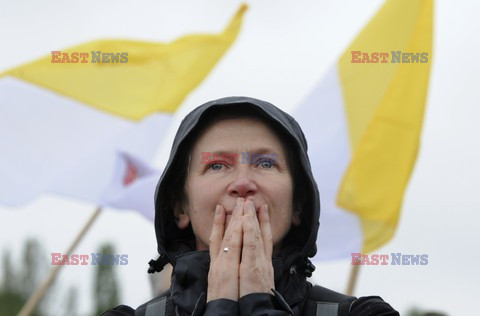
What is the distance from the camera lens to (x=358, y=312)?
9.44 feet

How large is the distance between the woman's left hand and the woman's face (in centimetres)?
5

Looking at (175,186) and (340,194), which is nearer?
(175,186)

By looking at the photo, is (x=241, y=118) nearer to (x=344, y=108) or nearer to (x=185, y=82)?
(x=344, y=108)

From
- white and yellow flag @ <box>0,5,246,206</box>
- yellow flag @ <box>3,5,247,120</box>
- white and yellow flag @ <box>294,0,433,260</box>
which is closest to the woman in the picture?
white and yellow flag @ <box>294,0,433,260</box>

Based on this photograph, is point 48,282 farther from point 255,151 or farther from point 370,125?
point 255,151

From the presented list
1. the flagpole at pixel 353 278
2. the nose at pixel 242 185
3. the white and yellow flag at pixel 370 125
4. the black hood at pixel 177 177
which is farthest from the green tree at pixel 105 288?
the nose at pixel 242 185

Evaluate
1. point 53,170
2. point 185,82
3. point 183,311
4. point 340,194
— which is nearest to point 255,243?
point 183,311

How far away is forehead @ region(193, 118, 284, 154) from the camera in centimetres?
306

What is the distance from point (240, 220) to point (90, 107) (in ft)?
23.5

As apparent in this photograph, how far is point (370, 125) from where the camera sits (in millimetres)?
8031

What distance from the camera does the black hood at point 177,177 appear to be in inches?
122

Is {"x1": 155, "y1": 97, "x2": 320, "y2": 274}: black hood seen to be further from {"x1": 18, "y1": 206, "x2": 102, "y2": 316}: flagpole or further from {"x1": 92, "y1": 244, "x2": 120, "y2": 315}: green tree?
{"x1": 92, "y1": 244, "x2": 120, "y2": 315}: green tree

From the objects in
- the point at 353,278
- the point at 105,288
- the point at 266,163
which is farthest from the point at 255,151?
the point at 105,288

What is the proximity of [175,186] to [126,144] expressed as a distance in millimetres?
6707
